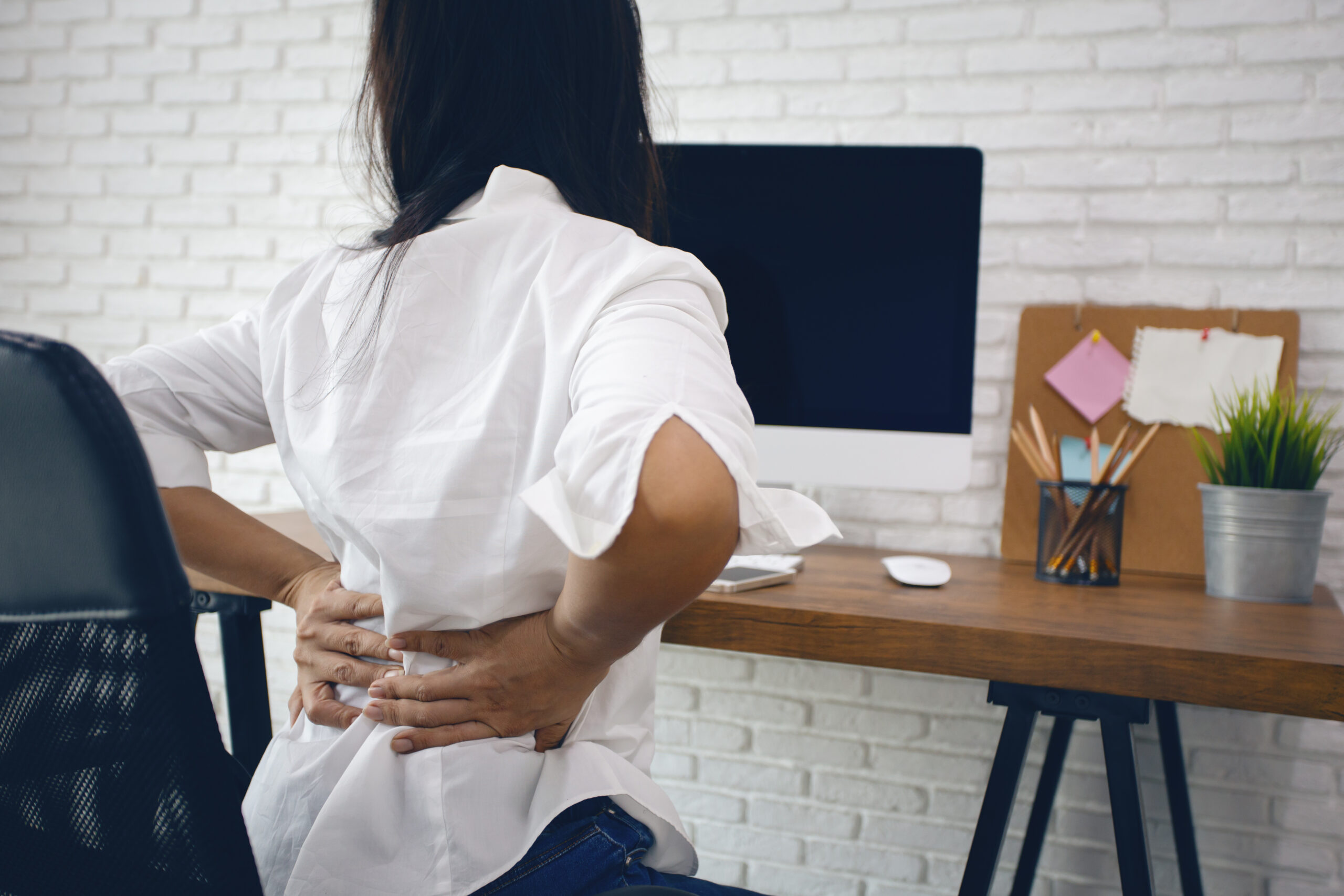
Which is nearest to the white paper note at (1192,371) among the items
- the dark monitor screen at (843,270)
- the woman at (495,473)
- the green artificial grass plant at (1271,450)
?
the green artificial grass plant at (1271,450)

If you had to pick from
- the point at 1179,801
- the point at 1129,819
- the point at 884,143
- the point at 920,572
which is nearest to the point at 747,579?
the point at 920,572

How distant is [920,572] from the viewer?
1.20m

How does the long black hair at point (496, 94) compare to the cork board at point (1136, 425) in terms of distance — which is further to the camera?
the cork board at point (1136, 425)

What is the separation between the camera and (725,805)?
1.82m

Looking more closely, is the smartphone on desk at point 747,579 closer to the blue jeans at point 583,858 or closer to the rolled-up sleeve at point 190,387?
the blue jeans at point 583,858

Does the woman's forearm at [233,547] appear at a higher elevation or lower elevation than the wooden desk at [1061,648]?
higher

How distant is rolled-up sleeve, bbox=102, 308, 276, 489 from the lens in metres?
0.81

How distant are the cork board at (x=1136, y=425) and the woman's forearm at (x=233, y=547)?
1.14m

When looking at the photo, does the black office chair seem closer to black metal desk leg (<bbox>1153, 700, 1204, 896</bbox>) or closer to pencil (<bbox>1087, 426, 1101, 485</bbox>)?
pencil (<bbox>1087, 426, 1101, 485</bbox>)

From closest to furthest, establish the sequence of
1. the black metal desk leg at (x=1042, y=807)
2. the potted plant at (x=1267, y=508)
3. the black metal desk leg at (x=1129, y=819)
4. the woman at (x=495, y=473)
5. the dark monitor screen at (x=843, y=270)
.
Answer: the woman at (x=495, y=473) → the black metal desk leg at (x=1129, y=819) → the potted plant at (x=1267, y=508) → the dark monitor screen at (x=843, y=270) → the black metal desk leg at (x=1042, y=807)

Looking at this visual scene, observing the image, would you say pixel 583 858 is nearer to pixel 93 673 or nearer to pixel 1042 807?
pixel 93 673

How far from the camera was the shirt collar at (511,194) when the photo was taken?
0.68 meters

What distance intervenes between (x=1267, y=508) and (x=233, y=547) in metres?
1.26

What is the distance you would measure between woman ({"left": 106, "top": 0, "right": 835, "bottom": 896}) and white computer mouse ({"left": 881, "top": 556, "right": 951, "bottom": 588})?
55 cm
